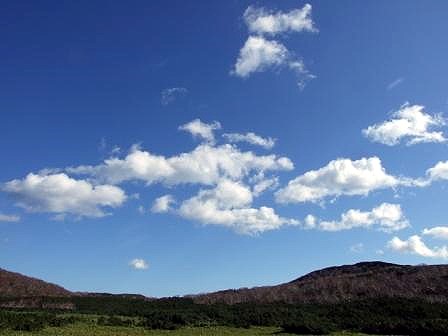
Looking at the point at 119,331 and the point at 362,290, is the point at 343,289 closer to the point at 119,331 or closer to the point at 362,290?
the point at 362,290

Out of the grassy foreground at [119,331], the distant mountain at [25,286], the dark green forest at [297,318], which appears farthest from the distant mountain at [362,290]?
the grassy foreground at [119,331]

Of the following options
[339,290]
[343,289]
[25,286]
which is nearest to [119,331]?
[339,290]

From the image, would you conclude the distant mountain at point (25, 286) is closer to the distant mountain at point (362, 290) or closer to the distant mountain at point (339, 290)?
the distant mountain at point (339, 290)

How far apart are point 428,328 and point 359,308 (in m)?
33.4

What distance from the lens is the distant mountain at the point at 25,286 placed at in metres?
146

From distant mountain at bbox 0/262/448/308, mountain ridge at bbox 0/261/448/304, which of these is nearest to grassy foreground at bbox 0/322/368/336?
distant mountain at bbox 0/262/448/308

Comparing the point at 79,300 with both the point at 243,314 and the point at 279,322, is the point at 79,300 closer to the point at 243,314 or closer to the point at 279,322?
Answer: the point at 243,314

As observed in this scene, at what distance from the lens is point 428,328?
199 ft

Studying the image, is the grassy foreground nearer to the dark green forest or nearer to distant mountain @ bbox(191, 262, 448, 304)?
the dark green forest

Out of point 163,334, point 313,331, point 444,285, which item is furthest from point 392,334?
point 444,285

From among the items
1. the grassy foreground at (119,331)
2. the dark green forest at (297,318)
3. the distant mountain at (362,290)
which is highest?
the distant mountain at (362,290)

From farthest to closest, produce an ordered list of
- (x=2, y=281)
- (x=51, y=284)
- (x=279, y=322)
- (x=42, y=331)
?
1. (x=51, y=284)
2. (x=2, y=281)
3. (x=279, y=322)
4. (x=42, y=331)

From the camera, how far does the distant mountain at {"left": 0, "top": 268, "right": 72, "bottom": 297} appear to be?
14575 cm

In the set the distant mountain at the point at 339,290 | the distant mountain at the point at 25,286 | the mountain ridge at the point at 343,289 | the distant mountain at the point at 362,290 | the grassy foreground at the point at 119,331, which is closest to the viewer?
the grassy foreground at the point at 119,331
